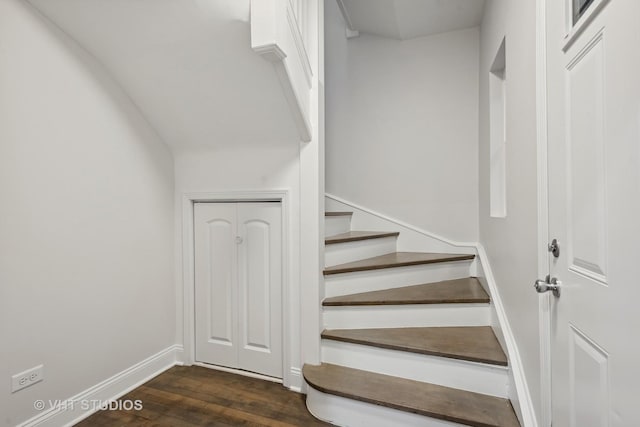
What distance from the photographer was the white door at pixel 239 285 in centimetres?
210

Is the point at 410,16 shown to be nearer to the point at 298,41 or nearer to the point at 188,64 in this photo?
the point at 298,41

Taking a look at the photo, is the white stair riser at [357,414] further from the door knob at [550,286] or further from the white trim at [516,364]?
the door knob at [550,286]

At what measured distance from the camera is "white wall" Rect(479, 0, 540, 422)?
120 cm

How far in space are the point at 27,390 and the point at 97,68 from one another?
179cm

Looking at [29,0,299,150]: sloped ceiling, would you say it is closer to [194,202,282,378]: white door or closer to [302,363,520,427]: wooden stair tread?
[194,202,282,378]: white door

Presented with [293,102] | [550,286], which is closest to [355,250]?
[293,102]

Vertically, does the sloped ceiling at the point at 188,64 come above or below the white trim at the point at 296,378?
above

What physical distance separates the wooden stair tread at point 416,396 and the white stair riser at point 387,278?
0.49m

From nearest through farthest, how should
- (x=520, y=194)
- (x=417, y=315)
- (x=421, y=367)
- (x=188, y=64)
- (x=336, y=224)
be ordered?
(x=520, y=194), (x=421, y=367), (x=188, y=64), (x=417, y=315), (x=336, y=224)

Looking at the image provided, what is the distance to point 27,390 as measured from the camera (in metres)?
1.50

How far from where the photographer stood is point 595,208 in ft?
2.64

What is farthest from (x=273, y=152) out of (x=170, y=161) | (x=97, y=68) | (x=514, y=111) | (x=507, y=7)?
(x=507, y=7)

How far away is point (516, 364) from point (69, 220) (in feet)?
7.88

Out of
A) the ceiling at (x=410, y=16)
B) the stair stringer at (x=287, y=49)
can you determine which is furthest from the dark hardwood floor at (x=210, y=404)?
the ceiling at (x=410, y=16)
